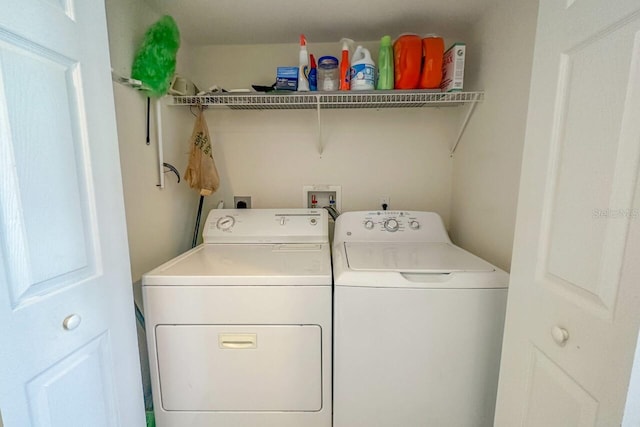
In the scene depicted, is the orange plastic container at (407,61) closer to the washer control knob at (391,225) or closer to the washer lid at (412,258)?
the washer control knob at (391,225)

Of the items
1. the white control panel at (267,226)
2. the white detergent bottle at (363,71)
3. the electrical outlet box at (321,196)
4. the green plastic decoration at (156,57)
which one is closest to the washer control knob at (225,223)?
the white control panel at (267,226)

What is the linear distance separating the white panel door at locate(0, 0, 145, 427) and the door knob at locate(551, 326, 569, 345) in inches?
51.4

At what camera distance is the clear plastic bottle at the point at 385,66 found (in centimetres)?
145

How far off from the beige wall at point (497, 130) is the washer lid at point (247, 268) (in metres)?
0.93

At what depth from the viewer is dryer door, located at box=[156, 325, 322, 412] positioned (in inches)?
45.1

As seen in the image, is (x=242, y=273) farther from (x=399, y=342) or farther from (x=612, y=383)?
(x=612, y=383)

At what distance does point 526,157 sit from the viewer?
813 mm

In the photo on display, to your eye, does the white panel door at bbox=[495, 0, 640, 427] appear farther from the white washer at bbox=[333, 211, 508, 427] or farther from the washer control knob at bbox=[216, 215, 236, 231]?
the washer control knob at bbox=[216, 215, 236, 231]

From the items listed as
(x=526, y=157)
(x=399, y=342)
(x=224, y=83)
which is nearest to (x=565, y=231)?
(x=526, y=157)

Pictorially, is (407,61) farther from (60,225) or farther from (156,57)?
(60,225)

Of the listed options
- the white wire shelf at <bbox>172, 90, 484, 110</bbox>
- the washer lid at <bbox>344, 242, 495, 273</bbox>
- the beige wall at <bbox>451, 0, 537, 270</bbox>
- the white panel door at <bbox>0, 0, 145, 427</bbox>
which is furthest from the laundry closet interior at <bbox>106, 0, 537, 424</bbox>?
the white panel door at <bbox>0, 0, 145, 427</bbox>

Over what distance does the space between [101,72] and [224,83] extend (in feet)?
3.78

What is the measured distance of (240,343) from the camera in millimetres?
1157

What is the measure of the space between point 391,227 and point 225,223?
1088 millimetres
